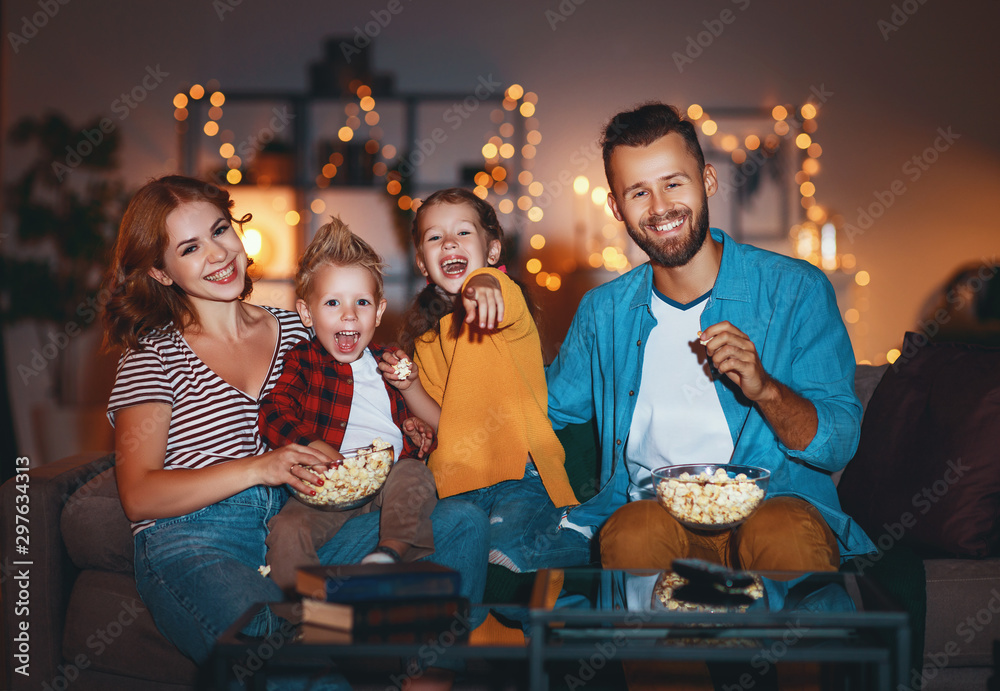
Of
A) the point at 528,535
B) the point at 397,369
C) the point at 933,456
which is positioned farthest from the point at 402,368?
the point at 933,456

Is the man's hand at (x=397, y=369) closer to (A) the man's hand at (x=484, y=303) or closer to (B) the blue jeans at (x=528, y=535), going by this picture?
(A) the man's hand at (x=484, y=303)

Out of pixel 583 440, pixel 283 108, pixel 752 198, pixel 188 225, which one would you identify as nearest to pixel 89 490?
pixel 188 225

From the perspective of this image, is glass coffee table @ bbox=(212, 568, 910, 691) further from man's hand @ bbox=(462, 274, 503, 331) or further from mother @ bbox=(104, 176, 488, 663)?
man's hand @ bbox=(462, 274, 503, 331)

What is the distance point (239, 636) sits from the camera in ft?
3.91

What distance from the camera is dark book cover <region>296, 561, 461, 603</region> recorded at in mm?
1142

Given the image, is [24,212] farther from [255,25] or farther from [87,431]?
[255,25]

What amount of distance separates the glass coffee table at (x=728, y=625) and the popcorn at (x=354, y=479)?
1.26 feet

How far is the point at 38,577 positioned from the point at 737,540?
4.82 feet

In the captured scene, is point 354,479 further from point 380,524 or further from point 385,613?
point 385,613

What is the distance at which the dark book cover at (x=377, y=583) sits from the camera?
1.14m

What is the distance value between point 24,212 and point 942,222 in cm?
522

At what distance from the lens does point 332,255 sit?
70.1 inches

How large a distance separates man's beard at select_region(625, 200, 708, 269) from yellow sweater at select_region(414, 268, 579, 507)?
12.5 inches

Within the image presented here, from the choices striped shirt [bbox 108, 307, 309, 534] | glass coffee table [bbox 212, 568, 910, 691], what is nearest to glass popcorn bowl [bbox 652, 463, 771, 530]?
glass coffee table [bbox 212, 568, 910, 691]
